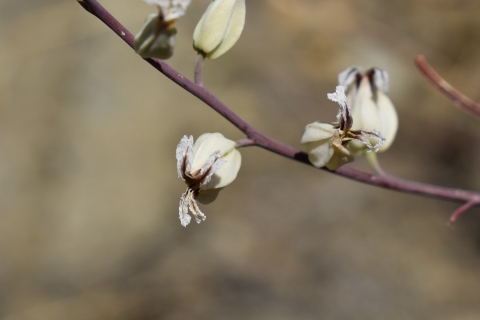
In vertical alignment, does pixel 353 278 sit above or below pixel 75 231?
above

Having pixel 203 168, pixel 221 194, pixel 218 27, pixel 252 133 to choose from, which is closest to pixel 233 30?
pixel 218 27

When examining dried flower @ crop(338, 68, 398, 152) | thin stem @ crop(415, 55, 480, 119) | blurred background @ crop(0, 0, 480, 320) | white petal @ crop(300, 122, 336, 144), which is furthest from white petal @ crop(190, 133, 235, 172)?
blurred background @ crop(0, 0, 480, 320)

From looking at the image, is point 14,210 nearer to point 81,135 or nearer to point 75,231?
point 75,231

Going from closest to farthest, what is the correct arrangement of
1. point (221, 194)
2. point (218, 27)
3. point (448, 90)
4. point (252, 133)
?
1. point (218, 27)
2. point (252, 133)
3. point (448, 90)
4. point (221, 194)

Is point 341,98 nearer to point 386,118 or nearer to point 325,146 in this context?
point 325,146

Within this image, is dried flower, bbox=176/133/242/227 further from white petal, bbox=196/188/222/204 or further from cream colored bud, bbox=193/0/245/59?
cream colored bud, bbox=193/0/245/59

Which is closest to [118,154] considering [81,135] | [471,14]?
[81,135]

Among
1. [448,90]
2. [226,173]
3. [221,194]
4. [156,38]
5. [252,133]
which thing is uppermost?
[448,90]
